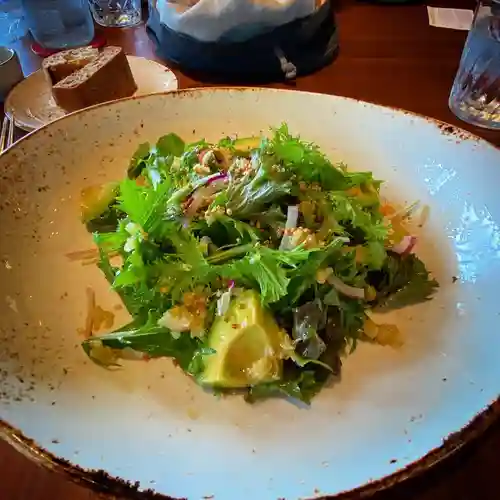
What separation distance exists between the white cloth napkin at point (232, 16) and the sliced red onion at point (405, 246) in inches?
32.3

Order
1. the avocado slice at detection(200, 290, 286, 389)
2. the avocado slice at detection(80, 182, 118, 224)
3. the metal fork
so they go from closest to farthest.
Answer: the avocado slice at detection(200, 290, 286, 389), the avocado slice at detection(80, 182, 118, 224), the metal fork

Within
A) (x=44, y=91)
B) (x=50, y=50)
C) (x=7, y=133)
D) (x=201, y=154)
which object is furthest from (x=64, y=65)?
(x=201, y=154)

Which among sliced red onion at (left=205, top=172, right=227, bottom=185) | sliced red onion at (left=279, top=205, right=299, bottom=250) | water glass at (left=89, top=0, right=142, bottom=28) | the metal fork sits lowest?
sliced red onion at (left=279, top=205, right=299, bottom=250)

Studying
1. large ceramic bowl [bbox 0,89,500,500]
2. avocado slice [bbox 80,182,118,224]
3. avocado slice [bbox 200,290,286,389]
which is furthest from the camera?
avocado slice [bbox 80,182,118,224]

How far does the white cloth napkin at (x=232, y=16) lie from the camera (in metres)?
1.51

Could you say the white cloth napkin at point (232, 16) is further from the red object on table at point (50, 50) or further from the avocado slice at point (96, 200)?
the avocado slice at point (96, 200)

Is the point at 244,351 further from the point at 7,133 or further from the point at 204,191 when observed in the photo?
the point at 7,133

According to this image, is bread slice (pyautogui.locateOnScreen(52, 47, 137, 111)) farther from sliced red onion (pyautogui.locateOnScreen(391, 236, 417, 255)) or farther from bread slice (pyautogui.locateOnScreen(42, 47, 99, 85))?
sliced red onion (pyautogui.locateOnScreen(391, 236, 417, 255))

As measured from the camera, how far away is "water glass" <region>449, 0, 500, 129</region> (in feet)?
4.88

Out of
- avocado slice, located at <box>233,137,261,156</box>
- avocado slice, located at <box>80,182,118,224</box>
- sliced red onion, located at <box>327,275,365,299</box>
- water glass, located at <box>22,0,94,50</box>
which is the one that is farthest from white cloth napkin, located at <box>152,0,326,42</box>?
sliced red onion, located at <box>327,275,365,299</box>

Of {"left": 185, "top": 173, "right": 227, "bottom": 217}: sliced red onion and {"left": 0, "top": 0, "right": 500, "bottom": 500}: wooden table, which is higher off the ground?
{"left": 185, "top": 173, "right": 227, "bottom": 217}: sliced red onion

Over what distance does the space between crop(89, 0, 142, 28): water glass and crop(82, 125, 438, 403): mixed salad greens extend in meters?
1.06

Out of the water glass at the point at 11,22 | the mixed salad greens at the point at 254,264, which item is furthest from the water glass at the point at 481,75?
the water glass at the point at 11,22

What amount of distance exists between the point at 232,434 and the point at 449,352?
35cm
